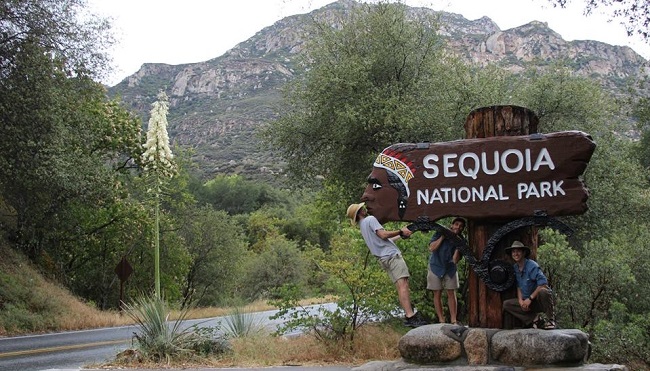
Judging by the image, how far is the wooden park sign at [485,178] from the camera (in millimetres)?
6855

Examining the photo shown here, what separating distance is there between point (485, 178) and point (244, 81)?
119525 mm

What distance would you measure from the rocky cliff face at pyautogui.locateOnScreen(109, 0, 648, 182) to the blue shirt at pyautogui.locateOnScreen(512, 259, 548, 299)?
230 ft

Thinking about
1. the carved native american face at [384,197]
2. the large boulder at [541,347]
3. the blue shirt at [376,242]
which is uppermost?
the carved native american face at [384,197]

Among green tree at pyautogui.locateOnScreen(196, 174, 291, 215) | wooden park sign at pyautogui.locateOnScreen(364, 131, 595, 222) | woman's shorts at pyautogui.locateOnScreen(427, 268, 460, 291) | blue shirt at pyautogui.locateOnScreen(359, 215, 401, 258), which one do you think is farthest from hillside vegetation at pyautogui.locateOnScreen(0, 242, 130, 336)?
green tree at pyautogui.locateOnScreen(196, 174, 291, 215)

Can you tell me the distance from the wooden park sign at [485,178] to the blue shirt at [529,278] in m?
0.57

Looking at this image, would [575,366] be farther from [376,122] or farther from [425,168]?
[376,122]

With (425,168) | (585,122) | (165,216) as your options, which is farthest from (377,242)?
(165,216)

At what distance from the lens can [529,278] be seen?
6.85m

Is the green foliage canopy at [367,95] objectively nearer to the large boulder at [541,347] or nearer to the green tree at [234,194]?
the large boulder at [541,347]

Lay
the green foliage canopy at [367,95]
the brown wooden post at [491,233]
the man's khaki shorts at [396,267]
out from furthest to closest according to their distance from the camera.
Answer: the green foliage canopy at [367,95], the man's khaki shorts at [396,267], the brown wooden post at [491,233]

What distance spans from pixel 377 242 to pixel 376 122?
36.2 ft

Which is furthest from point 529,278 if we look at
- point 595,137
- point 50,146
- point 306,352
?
point 50,146

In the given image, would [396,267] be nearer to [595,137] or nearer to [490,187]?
[490,187]

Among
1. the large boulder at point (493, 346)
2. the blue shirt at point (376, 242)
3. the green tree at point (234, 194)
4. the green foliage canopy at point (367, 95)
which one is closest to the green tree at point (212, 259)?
the green foliage canopy at point (367, 95)
